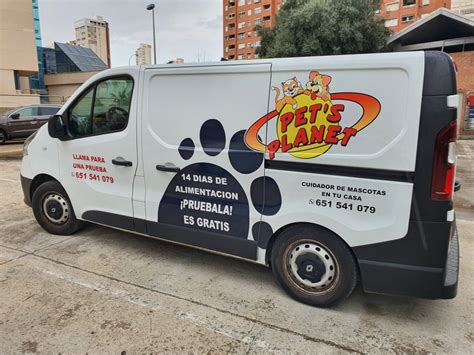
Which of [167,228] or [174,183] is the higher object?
[174,183]

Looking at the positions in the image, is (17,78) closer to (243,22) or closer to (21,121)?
(21,121)

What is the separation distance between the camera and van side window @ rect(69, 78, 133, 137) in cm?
367

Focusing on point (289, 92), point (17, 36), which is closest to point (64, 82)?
point (17, 36)

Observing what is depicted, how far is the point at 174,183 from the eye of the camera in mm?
3453

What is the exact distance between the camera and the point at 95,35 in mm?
75875

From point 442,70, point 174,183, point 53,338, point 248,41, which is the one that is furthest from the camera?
point 248,41

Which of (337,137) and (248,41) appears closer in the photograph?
(337,137)

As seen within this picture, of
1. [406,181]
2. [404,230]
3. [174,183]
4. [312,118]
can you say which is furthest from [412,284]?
[174,183]

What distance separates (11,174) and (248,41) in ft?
236

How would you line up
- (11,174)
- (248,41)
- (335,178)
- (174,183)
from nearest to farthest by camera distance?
(335,178) < (174,183) < (11,174) < (248,41)

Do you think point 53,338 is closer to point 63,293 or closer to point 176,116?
point 63,293

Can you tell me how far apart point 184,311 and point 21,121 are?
13.8 meters

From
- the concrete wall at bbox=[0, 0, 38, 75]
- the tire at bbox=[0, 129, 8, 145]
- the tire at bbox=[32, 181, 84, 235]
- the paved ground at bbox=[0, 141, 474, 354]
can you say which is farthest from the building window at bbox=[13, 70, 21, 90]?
the paved ground at bbox=[0, 141, 474, 354]

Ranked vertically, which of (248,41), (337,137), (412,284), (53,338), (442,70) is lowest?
(53,338)
